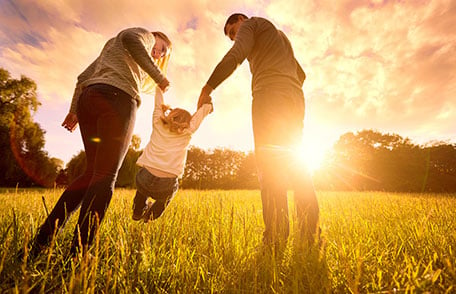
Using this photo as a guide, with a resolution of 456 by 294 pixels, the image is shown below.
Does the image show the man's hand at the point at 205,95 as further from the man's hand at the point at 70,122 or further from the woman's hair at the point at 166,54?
the man's hand at the point at 70,122

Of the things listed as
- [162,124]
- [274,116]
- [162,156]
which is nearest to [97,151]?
[162,156]

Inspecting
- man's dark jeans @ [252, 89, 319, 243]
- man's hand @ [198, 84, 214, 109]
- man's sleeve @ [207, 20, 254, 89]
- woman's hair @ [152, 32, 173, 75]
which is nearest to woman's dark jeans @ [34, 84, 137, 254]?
man's hand @ [198, 84, 214, 109]

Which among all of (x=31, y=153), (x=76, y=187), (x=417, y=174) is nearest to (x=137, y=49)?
(x=76, y=187)

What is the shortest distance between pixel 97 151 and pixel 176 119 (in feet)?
3.77

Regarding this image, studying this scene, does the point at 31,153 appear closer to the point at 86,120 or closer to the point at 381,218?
the point at 86,120

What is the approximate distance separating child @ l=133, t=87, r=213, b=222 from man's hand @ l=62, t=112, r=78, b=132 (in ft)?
2.54

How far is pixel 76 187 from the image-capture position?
5.37ft

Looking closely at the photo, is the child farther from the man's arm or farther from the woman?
the woman

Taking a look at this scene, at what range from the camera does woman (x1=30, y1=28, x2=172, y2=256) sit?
150 cm

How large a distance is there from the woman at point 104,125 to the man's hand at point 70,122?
0.34 metres

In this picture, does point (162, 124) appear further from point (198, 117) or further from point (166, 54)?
point (166, 54)

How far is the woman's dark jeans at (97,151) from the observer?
4.95 feet

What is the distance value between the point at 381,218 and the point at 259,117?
9.86 ft

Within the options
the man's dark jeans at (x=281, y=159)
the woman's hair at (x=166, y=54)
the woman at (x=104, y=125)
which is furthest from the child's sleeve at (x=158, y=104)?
the man's dark jeans at (x=281, y=159)
